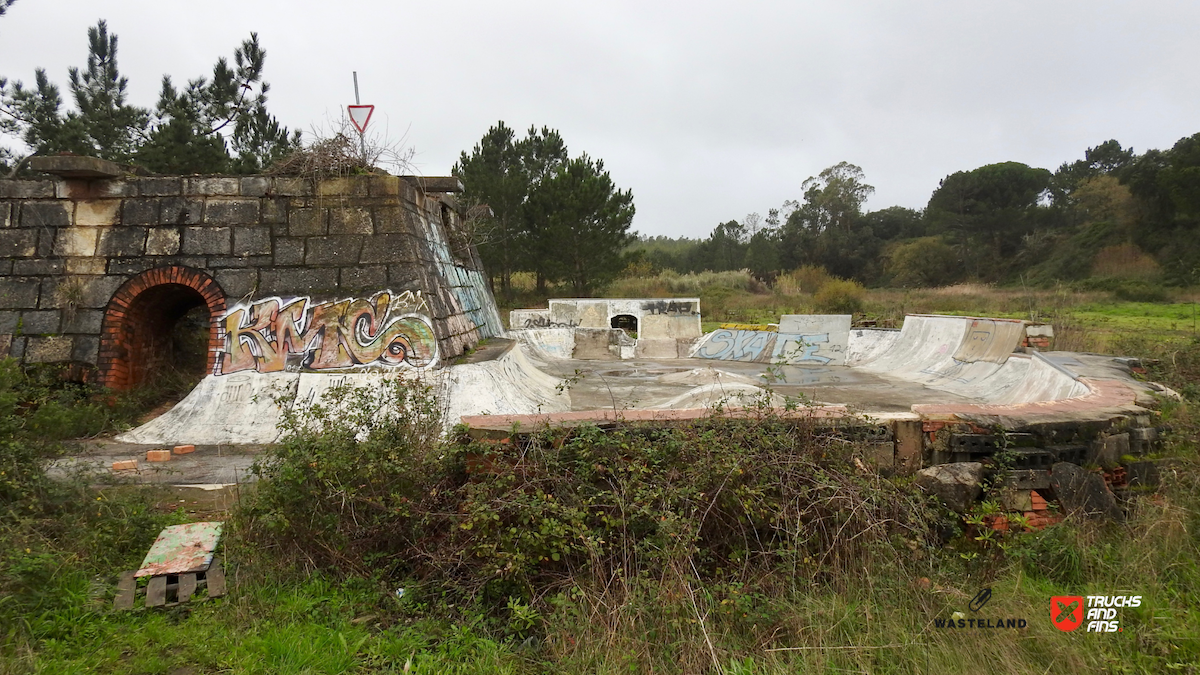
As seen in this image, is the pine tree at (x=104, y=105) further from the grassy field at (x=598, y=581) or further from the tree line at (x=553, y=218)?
the grassy field at (x=598, y=581)

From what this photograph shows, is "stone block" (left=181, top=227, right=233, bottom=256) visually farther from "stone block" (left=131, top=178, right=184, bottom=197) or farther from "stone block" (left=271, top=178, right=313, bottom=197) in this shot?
"stone block" (left=271, top=178, right=313, bottom=197)

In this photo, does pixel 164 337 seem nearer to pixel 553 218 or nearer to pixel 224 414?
pixel 224 414

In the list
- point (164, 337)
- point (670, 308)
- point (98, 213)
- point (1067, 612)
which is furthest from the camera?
point (670, 308)

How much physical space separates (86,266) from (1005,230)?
5013cm

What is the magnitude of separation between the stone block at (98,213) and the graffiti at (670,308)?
1482cm

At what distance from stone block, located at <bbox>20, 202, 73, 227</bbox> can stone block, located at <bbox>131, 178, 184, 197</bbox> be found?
946mm

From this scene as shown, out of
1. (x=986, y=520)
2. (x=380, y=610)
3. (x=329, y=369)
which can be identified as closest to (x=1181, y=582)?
(x=986, y=520)

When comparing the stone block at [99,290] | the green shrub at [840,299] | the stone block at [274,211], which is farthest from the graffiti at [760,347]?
the stone block at [99,290]

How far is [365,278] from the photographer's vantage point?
322 inches

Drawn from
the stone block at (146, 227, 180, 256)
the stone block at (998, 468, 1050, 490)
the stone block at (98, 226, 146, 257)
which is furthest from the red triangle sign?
the stone block at (998, 468, 1050, 490)

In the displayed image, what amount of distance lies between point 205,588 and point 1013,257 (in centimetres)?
4931

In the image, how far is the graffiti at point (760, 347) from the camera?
53.0ft

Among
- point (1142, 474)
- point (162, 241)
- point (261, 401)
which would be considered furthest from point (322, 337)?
point (1142, 474)

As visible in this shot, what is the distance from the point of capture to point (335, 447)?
12.7 ft
